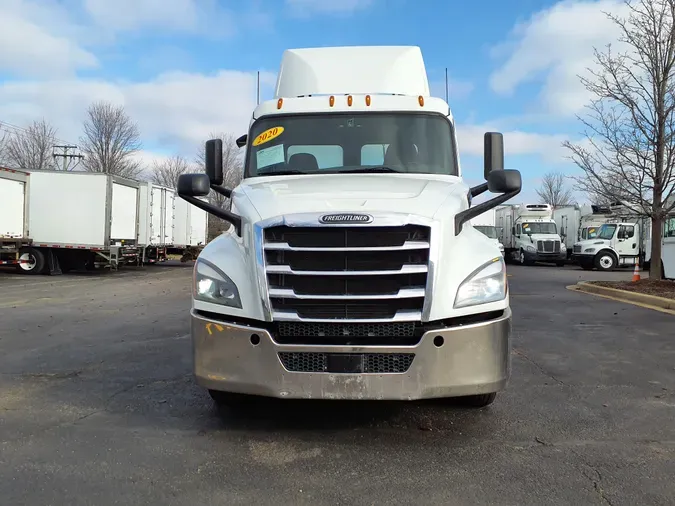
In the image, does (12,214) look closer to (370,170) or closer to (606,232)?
(370,170)

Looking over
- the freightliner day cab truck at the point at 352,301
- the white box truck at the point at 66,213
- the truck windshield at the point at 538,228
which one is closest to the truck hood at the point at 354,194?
the freightliner day cab truck at the point at 352,301

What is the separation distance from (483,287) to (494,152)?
6.74 ft

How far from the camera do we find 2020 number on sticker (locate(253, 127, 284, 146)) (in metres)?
5.25

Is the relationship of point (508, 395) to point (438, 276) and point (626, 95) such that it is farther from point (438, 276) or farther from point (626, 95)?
point (626, 95)

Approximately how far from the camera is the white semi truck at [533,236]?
29.6 meters

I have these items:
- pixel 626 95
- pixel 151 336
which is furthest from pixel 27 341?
pixel 626 95

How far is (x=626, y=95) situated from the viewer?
496 inches

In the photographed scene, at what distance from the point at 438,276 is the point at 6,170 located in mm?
18562

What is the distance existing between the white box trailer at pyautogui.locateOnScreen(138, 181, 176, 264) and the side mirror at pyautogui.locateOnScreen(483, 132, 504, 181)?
755 inches

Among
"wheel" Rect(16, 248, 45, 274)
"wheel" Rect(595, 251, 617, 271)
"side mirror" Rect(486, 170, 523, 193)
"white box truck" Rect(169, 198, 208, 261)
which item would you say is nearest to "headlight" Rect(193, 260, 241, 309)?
"side mirror" Rect(486, 170, 523, 193)

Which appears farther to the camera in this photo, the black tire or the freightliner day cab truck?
the black tire

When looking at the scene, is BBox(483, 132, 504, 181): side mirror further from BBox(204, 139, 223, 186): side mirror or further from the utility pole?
the utility pole

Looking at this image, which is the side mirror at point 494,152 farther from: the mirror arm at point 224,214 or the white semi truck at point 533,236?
the white semi truck at point 533,236

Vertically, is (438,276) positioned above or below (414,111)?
below
